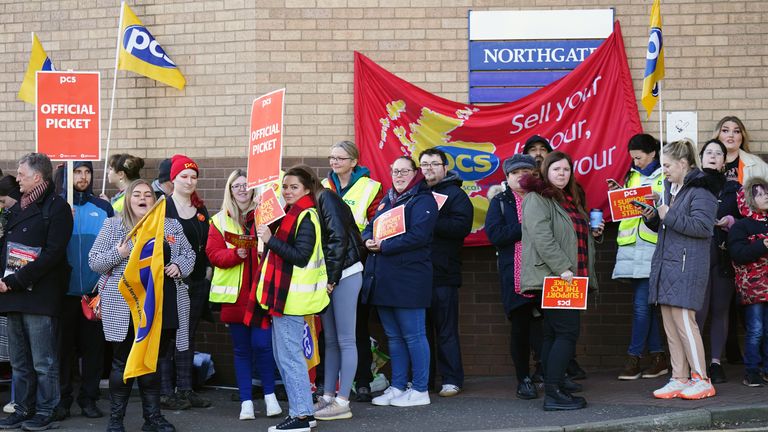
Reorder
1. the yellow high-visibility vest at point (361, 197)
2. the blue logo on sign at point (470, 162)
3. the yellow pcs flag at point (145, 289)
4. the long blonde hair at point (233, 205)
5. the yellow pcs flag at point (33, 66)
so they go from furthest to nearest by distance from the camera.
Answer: the yellow pcs flag at point (33, 66) → the blue logo on sign at point (470, 162) → the yellow high-visibility vest at point (361, 197) → the long blonde hair at point (233, 205) → the yellow pcs flag at point (145, 289)

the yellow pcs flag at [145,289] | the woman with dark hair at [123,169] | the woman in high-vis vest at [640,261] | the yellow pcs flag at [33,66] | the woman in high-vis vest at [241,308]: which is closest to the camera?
the yellow pcs flag at [145,289]

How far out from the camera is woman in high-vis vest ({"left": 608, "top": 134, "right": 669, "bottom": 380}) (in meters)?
9.34

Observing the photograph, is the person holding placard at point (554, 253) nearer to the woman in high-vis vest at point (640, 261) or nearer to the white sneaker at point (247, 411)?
the woman in high-vis vest at point (640, 261)

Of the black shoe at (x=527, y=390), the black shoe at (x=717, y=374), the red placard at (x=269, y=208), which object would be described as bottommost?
the black shoe at (x=527, y=390)

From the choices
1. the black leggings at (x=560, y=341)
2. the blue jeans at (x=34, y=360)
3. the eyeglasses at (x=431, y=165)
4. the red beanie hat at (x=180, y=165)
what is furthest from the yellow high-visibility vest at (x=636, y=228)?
the blue jeans at (x=34, y=360)

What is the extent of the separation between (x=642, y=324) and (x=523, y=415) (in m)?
1.86

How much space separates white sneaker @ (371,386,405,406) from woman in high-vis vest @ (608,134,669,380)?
2.19m

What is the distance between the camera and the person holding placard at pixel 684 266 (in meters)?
8.30

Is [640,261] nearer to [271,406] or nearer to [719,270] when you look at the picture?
[719,270]

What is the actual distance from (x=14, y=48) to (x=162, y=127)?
1.89m

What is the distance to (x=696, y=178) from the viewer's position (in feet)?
27.3

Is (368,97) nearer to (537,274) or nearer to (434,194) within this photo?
(434,194)

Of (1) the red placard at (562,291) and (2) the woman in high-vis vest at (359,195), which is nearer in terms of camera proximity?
(1) the red placard at (562,291)

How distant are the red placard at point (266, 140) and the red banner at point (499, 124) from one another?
7.75ft
